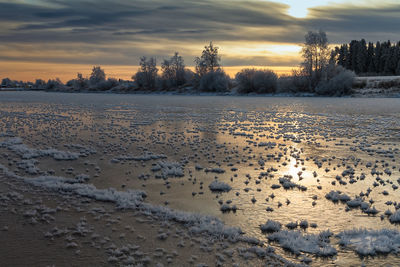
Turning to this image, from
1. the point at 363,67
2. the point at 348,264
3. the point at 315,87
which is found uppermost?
the point at 363,67

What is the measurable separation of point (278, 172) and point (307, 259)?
22.0ft

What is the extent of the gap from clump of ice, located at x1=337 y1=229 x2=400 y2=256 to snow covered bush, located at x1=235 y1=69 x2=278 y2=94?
8605 cm

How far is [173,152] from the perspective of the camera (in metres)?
17.6

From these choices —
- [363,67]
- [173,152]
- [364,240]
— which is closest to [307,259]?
[364,240]

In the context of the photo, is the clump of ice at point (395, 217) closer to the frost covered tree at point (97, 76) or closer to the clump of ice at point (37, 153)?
the clump of ice at point (37, 153)

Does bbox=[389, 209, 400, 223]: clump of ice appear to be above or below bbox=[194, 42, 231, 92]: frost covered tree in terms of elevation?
below

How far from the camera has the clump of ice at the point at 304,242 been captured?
7.52m

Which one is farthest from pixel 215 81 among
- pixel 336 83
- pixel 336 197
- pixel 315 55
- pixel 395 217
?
pixel 395 217

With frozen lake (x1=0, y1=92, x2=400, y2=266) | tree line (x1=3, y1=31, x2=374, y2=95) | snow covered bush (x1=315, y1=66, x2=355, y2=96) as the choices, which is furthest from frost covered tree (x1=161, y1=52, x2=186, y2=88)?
frozen lake (x1=0, y1=92, x2=400, y2=266)

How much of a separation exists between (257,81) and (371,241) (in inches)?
3429

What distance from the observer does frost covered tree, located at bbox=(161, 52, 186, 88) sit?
412ft

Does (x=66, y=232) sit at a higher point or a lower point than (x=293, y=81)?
lower

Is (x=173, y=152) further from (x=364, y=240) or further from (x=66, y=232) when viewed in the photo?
(x=364, y=240)

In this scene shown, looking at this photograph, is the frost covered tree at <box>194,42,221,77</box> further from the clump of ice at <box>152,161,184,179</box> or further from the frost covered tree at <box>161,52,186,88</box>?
the clump of ice at <box>152,161,184,179</box>
